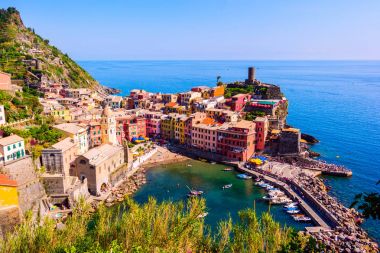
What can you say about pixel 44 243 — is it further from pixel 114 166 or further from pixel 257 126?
pixel 257 126

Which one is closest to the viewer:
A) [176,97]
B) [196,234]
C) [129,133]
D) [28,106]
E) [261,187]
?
[196,234]

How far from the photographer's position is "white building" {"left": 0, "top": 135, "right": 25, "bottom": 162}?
31281 mm

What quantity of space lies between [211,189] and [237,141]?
11.9 m

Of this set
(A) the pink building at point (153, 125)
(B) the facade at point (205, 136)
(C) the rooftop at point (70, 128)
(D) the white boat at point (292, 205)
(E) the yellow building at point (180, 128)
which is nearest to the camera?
(D) the white boat at point (292, 205)

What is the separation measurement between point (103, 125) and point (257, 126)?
26751mm

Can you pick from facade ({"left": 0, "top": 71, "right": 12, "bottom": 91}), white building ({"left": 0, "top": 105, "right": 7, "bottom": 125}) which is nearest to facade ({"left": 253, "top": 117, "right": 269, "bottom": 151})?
white building ({"left": 0, "top": 105, "right": 7, "bottom": 125})

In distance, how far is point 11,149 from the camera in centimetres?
3222

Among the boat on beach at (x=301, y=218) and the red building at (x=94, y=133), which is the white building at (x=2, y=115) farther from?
the boat on beach at (x=301, y=218)

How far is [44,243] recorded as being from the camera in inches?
762

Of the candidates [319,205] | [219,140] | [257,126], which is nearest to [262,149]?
[257,126]

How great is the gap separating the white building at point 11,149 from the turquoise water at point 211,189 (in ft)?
47.9

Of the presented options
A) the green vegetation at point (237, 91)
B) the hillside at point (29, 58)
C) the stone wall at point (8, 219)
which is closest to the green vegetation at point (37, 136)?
the stone wall at point (8, 219)

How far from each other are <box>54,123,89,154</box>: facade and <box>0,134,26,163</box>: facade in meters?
8.18

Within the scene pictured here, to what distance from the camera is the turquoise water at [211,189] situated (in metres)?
36.1
